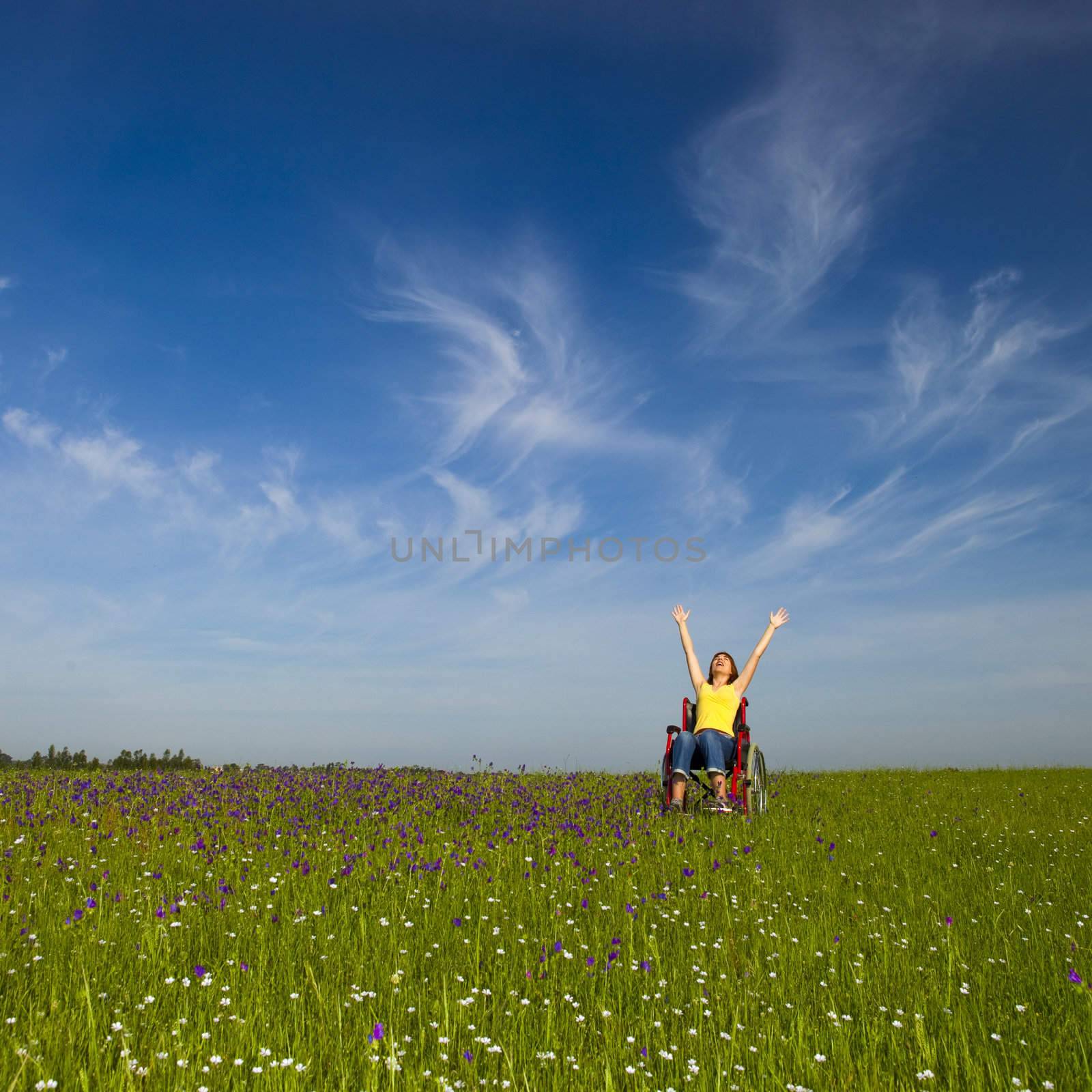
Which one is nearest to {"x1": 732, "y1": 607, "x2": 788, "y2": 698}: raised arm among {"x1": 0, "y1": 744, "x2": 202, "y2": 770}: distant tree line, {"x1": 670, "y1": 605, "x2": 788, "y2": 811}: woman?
{"x1": 670, "y1": 605, "x2": 788, "y2": 811}: woman

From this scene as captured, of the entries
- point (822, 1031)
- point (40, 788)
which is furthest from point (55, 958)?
point (40, 788)

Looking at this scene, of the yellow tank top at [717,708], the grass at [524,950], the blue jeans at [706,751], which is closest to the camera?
the grass at [524,950]

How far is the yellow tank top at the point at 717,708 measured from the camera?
11250 mm

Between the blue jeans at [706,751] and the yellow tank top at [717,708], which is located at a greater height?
the yellow tank top at [717,708]

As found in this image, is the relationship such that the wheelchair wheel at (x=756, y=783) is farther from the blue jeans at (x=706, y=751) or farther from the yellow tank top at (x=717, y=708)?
the yellow tank top at (x=717, y=708)

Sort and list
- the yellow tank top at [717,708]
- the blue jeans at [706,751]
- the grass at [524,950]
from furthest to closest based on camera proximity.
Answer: the yellow tank top at [717,708] → the blue jeans at [706,751] → the grass at [524,950]

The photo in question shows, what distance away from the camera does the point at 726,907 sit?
6766 millimetres

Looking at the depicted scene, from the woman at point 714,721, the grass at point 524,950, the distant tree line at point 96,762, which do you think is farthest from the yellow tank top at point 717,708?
the distant tree line at point 96,762

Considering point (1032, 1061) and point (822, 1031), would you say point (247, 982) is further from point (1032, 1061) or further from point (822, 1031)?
point (1032, 1061)

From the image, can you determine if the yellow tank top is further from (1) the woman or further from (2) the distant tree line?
(2) the distant tree line

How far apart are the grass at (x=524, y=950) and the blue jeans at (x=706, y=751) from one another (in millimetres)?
731

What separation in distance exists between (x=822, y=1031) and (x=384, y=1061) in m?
2.34

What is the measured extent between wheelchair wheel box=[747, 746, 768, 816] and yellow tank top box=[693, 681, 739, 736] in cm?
46

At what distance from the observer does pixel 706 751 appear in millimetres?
11164
